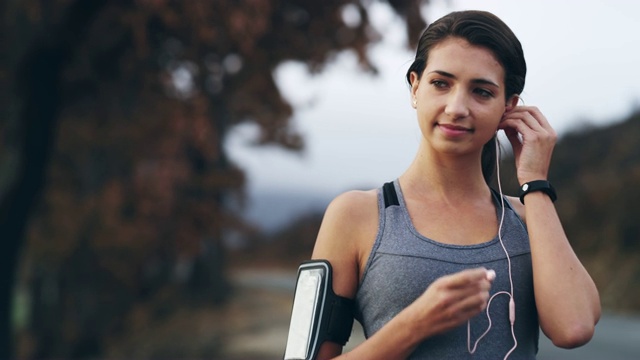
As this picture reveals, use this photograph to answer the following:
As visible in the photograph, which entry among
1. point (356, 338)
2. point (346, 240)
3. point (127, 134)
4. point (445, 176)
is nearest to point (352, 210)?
point (346, 240)

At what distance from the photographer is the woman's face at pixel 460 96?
7.12 ft

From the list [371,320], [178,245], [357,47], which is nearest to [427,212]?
[371,320]

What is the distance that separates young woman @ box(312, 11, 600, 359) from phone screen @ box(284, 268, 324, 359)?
41 millimetres

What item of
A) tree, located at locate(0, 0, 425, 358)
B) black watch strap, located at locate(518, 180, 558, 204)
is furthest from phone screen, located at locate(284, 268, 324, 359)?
tree, located at locate(0, 0, 425, 358)

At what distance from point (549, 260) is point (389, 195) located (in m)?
0.37

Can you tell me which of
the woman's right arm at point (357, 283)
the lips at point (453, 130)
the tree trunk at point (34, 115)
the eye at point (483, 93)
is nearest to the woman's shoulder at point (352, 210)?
the woman's right arm at point (357, 283)

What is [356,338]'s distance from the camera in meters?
16.5

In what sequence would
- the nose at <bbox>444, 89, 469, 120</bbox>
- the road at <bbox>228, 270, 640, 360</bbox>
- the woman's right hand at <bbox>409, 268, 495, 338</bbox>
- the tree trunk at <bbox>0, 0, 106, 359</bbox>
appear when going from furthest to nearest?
the road at <bbox>228, 270, 640, 360</bbox> → the tree trunk at <bbox>0, 0, 106, 359</bbox> → the nose at <bbox>444, 89, 469, 120</bbox> → the woman's right hand at <bbox>409, 268, 495, 338</bbox>

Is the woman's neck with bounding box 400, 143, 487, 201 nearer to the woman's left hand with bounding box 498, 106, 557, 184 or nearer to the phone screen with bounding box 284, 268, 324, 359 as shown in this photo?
the woman's left hand with bounding box 498, 106, 557, 184

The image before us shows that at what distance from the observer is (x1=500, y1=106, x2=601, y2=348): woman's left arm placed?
217 cm

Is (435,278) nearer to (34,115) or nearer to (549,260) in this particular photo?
(549,260)

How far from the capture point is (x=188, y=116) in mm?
13195

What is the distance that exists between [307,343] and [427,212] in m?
0.39

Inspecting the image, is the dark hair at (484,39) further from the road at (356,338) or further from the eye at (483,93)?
the road at (356,338)
